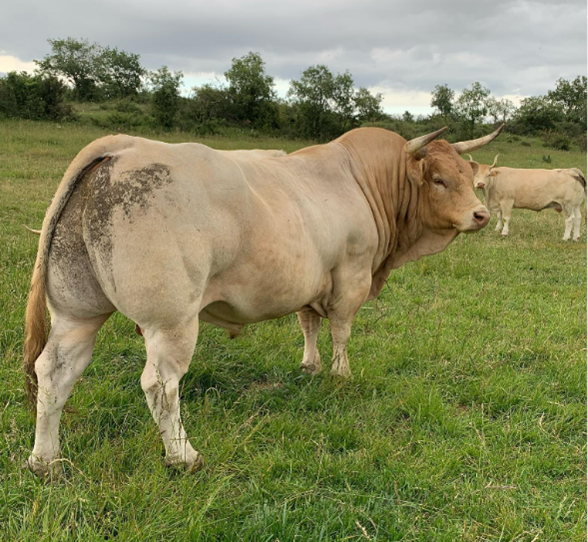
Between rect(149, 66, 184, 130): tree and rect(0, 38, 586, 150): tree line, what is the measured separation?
70 millimetres

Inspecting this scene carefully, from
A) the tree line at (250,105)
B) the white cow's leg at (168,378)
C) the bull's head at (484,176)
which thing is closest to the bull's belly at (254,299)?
the white cow's leg at (168,378)

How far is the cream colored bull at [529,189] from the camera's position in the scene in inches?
458

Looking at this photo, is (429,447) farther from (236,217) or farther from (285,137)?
(285,137)

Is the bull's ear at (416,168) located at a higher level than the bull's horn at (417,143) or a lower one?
lower

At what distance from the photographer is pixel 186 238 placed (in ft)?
8.00

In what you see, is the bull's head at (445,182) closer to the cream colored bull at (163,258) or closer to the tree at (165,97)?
the cream colored bull at (163,258)

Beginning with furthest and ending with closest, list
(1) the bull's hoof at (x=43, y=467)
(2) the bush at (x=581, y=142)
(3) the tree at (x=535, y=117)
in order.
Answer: (3) the tree at (x=535, y=117) → (2) the bush at (x=581, y=142) → (1) the bull's hoof at (x=43, y=467)

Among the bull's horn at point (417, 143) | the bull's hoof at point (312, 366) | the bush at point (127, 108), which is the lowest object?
the bull's hoof at point (312, 366)

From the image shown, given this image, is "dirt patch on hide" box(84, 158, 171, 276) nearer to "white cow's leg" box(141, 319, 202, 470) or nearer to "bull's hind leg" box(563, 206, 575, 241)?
"white cow's leg" box(141, 319, 202, 470)

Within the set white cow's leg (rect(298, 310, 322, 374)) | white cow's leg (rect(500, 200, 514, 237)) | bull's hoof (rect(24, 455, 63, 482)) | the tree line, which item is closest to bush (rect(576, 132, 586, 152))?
the tree line

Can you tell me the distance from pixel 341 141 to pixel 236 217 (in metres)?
1.91

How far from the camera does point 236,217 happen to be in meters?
2.70

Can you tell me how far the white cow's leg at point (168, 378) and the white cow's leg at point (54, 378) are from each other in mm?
378

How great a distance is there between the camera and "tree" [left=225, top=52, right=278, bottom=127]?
42.5 meters
